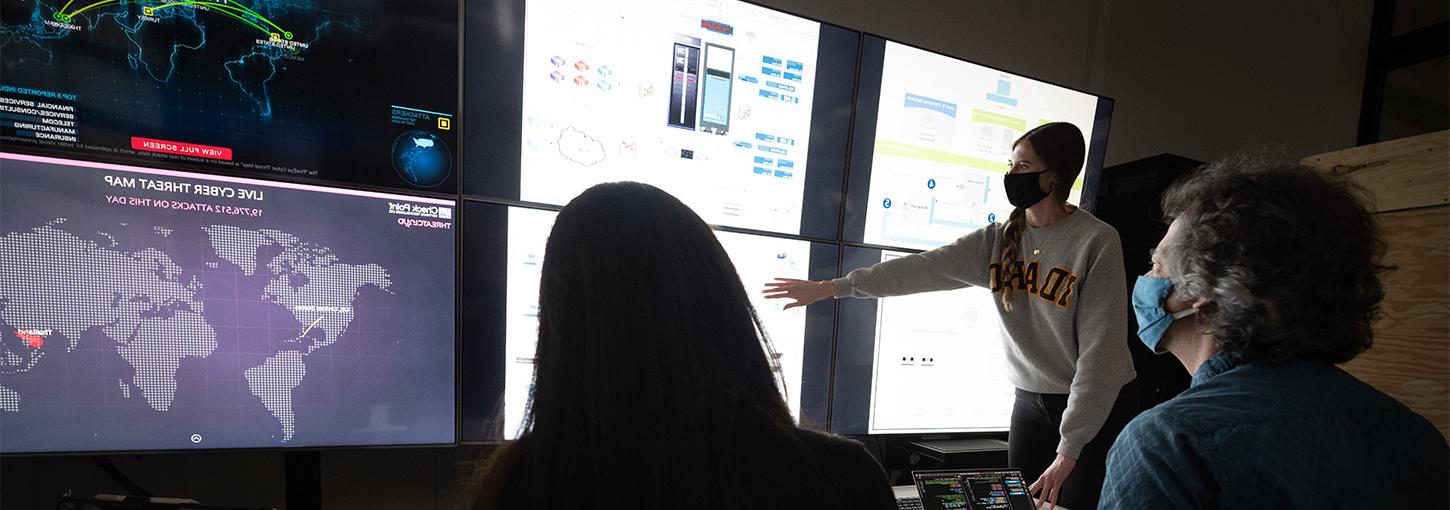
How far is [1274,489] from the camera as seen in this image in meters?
0.71

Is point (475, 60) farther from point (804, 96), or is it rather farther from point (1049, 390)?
point (1049, 390)

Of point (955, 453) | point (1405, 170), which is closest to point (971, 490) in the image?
point (955, 453)

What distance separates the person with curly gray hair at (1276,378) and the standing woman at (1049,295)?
62 centimetres

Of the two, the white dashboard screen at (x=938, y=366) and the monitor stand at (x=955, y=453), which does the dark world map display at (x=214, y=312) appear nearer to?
the white dashboard screen at (x=938, y=366)

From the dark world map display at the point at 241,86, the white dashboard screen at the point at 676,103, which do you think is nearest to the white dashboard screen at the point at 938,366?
the white dashboard screen at the point at 676,103

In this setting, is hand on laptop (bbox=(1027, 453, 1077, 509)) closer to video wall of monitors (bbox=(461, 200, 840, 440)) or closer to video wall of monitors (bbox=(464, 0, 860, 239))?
video wall of monitors (bbox=(461, 200, 840, 440))

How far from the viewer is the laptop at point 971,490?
1.34 m

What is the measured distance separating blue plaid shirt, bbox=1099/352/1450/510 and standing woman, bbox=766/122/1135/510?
0.75 metres

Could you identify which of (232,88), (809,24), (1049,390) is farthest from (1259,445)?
(232,88)

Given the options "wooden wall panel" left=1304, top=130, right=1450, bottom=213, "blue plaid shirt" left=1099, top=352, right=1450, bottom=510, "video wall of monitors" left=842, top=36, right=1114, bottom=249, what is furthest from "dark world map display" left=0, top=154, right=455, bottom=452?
"wooden wall panel" left=1304, top=130, right=1450, bottom=213

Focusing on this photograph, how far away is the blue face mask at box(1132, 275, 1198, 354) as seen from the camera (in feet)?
3.26

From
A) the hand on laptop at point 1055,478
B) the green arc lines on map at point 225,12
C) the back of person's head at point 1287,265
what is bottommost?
the hand on laptop at point 1055,478

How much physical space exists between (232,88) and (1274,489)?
6.59 ft

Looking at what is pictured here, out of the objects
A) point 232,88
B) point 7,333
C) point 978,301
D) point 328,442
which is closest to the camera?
point 7,333
